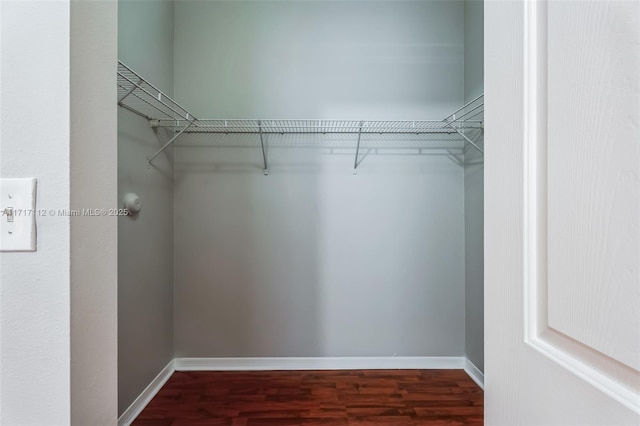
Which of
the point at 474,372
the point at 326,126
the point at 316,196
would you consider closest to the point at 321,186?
the point at 316,196

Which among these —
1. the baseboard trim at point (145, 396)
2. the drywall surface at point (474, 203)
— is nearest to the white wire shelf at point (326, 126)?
the drywall surface at point (474, 203)

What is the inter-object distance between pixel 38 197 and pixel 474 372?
226 cm

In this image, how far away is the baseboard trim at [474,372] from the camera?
1810 mm

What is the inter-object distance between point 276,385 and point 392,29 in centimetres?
239

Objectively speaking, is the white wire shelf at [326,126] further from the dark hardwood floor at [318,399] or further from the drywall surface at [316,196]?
the dark hardwood floor at [318,399]

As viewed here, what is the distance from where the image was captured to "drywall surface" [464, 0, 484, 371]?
185cm

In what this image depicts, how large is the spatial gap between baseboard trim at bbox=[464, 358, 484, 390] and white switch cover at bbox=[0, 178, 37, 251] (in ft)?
7.01

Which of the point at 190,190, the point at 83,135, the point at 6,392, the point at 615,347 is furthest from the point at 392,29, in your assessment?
the point at 6,392

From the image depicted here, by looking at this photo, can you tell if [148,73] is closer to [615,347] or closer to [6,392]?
[6,392]

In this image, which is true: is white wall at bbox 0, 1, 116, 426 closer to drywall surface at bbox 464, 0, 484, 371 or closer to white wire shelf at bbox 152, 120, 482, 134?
white wire shelf at bbox 152, 120, 482, 134

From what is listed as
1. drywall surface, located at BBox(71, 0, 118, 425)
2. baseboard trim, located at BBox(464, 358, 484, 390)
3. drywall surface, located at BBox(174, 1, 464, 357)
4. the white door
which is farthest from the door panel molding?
baseboard trim, located at BBox(464, 358, 484, 390)

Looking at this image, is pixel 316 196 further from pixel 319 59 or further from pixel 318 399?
pixel 318 399

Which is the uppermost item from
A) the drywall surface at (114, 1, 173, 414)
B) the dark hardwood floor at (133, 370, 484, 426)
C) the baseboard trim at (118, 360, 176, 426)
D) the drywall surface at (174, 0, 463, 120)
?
the drywall surface at (174, 0, 463, 120)

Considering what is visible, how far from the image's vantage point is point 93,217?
20.2 inches
